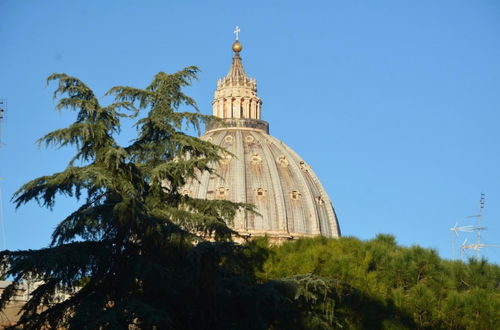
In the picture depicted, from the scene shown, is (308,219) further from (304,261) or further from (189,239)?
(189,239)

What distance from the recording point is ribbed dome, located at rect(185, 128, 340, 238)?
114m

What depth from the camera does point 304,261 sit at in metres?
30.4

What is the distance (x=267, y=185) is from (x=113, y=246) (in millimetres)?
95686

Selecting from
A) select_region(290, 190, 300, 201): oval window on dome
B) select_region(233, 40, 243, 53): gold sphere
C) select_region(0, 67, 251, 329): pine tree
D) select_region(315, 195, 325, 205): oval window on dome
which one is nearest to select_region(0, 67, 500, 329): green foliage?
select_region(0, 67, 251, 329): pine tree

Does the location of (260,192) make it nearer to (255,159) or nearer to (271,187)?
(271,187)

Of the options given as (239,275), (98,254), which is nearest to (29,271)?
(98,254)

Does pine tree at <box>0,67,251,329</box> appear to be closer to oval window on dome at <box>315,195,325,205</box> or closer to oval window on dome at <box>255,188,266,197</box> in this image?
oval window on dome at <box>255,188,266,197</box>

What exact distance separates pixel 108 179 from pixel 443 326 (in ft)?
37.4

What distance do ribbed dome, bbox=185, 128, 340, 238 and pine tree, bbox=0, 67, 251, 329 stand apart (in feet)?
285

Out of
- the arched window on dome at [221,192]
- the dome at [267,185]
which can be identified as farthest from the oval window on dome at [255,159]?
the arched window on dome at [221,192]

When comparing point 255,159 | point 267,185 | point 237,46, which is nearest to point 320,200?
point 267,185

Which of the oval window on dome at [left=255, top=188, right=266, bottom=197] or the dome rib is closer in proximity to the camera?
the dome rib

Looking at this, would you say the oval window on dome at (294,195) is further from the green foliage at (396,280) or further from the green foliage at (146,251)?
the green foliage at (146,251)

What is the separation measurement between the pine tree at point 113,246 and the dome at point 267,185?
8501cm
